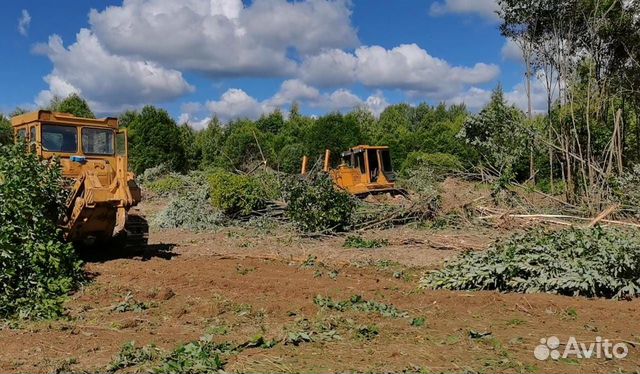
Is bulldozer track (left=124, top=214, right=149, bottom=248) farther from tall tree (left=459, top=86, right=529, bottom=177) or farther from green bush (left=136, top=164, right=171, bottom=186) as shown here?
green bush (left=136, top=164, right=171, bottom=186)

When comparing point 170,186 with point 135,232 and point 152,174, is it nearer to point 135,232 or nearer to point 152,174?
point 152,174

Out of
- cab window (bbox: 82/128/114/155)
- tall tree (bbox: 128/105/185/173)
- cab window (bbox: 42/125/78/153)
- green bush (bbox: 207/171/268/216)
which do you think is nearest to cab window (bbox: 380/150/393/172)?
green bush (bbox: 207/171/268/216)

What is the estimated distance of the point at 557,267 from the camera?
775cm

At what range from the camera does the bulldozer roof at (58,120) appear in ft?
34.8

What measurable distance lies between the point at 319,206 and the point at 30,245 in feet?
23.2

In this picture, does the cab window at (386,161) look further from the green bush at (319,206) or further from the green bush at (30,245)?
the green bush at (30,245)

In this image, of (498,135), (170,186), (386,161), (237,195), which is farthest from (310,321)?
(170,186)

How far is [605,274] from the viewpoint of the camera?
24.6 feet

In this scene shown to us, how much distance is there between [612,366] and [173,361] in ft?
11.6

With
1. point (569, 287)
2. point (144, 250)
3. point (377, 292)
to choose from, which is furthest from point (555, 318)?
point (144, 250)

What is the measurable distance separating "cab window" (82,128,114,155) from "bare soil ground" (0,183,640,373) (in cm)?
190

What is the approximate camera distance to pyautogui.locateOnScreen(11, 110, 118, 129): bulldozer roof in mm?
10594

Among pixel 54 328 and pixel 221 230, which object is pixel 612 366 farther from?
pixel 221 230

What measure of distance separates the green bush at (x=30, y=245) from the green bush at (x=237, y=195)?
271 inches
